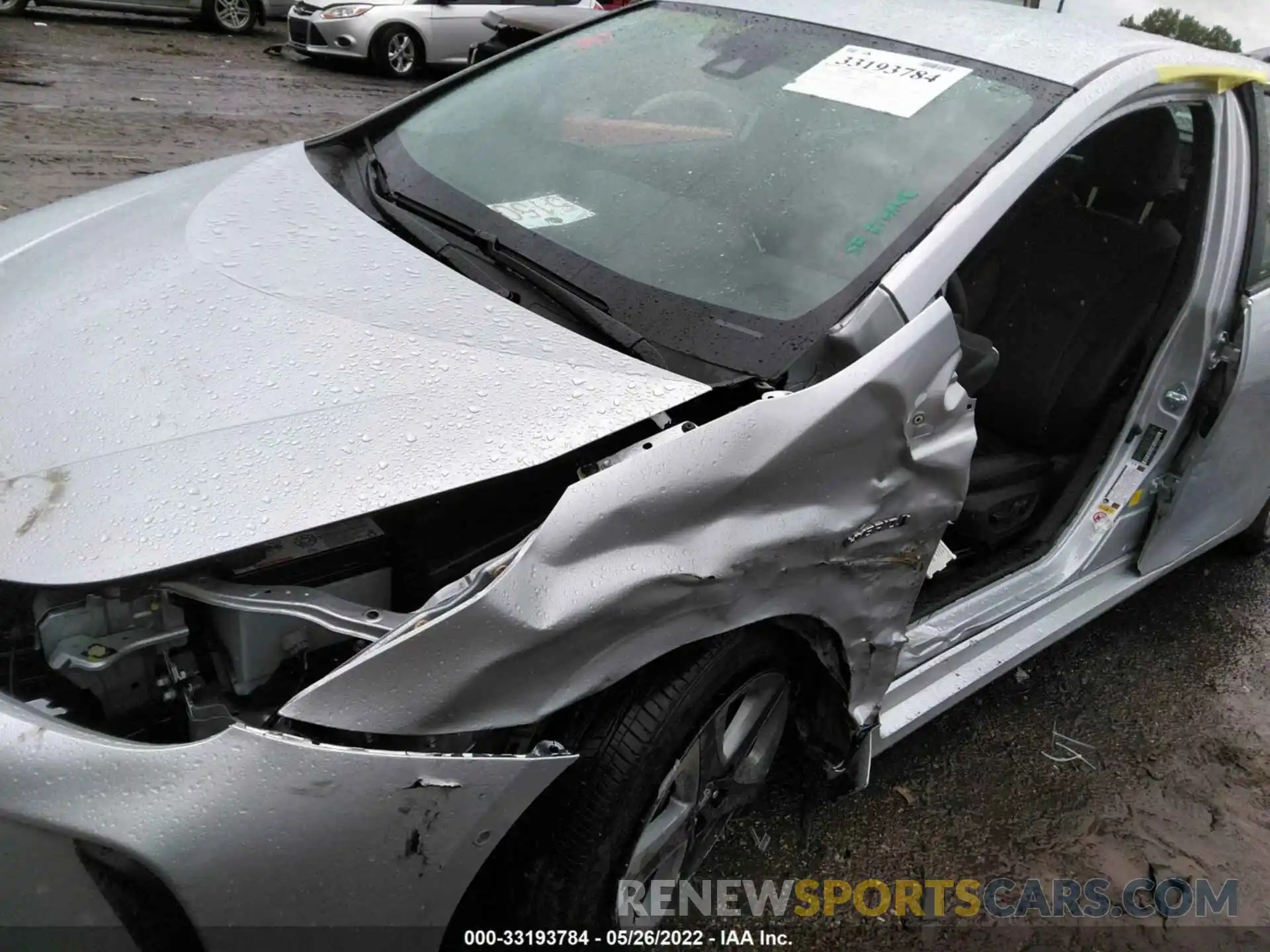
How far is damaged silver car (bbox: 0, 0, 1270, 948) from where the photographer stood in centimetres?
128

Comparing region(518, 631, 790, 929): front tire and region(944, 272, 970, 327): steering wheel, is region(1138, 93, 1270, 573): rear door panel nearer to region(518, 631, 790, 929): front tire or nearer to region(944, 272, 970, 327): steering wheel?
region(944, 272, 970, 327): steering wheel

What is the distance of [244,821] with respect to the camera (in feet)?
3.91

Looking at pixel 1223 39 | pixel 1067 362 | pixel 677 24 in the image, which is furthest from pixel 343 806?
pixel 1223 39

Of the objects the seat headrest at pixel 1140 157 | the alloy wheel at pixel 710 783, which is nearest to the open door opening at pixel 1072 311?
the seat headrest at pixel 1140 157

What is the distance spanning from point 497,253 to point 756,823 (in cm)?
137

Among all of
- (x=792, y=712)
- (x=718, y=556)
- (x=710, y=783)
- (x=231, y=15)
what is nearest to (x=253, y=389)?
(x=718, y=556)

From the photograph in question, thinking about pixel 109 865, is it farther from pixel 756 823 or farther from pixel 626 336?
pixel 756 823

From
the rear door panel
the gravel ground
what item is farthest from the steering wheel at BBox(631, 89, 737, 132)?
the gravel ground

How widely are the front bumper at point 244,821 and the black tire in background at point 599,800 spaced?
0.13m

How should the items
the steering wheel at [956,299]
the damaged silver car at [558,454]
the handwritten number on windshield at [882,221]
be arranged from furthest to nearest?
the steering wheel at [956,299] → the handwritten number on windshield at [882,221] → the damaged silver car at [558,454]

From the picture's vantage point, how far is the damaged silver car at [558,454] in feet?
4.18

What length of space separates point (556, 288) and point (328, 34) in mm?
9486

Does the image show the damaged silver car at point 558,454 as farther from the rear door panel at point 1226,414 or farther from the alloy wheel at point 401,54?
the alloy wheel at point 401,54

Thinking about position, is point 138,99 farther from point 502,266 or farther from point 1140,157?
point 1140,157
